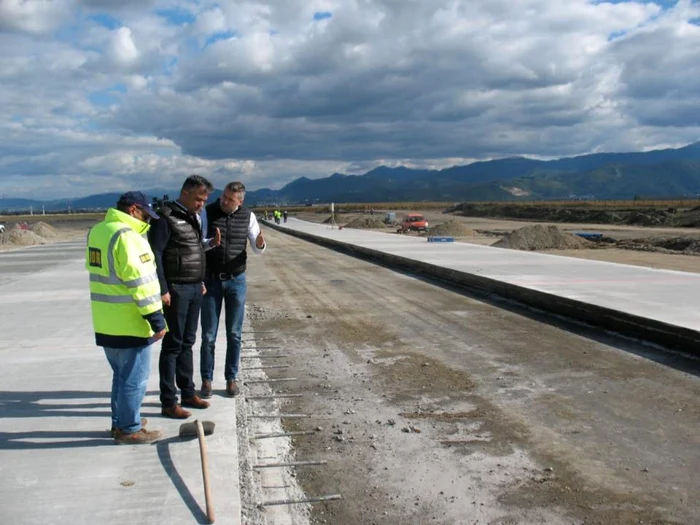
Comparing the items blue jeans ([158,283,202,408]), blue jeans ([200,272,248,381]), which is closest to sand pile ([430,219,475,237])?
blue jeans ([200,272,248,381])

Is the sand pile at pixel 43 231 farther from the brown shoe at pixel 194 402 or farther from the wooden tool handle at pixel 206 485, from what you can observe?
the wooden tool handle at pixel 206 485

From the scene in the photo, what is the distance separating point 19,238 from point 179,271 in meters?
37.3

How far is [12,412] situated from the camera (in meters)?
5.05

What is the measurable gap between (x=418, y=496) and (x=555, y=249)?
80.5 feet

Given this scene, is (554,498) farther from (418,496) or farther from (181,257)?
(181,257)

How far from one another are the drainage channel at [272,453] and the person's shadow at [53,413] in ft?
2.93

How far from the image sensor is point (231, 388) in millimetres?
5578

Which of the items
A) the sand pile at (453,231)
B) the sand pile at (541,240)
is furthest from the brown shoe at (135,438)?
the sand pile at (453,231)

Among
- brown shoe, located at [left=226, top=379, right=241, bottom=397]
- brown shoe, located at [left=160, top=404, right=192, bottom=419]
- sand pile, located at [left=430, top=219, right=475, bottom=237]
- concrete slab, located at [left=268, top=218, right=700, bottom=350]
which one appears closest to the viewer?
brown shoe, located at [left=160, top=404, right=192, bottom=419]

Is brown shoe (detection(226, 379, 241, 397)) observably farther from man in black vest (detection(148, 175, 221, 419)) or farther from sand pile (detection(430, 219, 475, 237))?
sand pile (detection(430, 219, 475, 237))

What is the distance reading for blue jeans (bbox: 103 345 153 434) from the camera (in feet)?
14.1

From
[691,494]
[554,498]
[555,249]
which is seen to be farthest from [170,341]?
[555,249]

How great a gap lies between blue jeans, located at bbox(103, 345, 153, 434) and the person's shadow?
0.21 metres

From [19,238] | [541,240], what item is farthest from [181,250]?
[19,238]
